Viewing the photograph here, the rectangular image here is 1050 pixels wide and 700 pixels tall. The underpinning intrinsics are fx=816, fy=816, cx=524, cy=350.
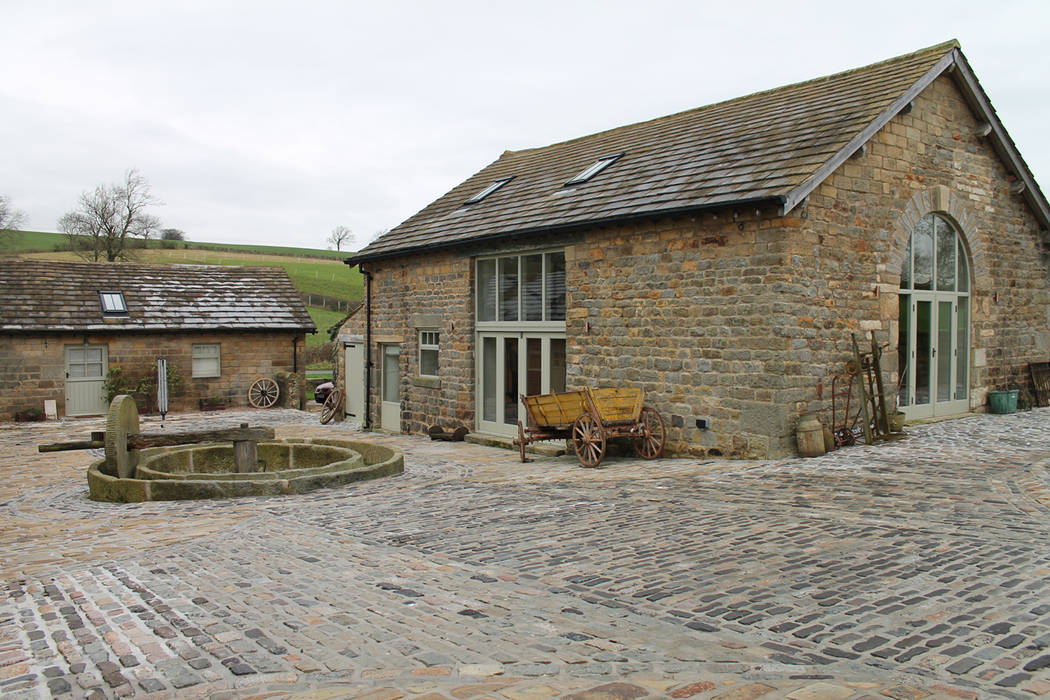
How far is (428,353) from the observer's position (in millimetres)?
18172

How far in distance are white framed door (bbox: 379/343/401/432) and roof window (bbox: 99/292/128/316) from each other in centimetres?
1074

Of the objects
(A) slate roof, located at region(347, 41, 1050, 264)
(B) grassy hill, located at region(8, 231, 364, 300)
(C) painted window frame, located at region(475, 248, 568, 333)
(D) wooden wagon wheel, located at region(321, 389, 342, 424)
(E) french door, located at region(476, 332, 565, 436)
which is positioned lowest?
(D) wooden wagon wheel, located at region(321, 389, 342, 424)

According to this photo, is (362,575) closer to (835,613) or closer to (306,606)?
(306,606)

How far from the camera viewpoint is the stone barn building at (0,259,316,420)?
23.8 meters

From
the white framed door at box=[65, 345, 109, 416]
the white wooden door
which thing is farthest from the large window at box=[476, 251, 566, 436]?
the white framed door at box=[65, 345, 109, 416]

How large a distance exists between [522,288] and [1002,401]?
876cm

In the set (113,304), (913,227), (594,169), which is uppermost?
(594,169)

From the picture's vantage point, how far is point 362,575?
6.25 metres

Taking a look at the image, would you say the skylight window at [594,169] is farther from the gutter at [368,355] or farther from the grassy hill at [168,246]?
the grassy hill at [168,246]

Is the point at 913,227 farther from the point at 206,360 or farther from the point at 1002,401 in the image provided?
the point at 206,360

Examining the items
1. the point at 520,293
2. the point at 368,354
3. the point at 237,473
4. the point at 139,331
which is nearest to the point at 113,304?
the point at 139,331

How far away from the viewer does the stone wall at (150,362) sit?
2345cm

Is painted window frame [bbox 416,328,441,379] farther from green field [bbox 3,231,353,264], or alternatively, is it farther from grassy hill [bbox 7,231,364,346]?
green field [bbox 3,231,353,264]

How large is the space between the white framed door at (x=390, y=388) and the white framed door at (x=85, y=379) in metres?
10.3
